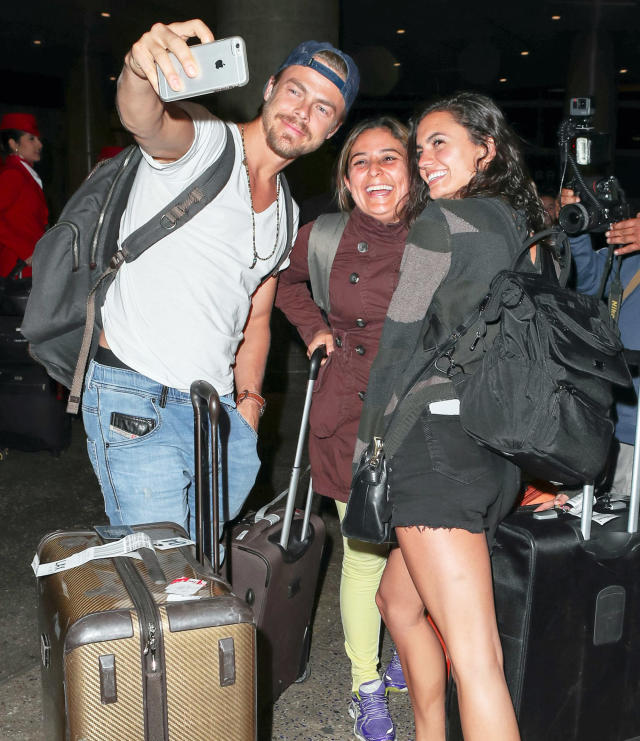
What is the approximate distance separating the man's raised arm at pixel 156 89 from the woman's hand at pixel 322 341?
3.13 feet

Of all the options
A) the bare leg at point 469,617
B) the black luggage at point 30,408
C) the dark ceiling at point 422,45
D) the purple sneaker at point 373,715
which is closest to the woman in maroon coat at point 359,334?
the purple sneaker at point 373,715

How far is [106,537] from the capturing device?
2234 millimetres

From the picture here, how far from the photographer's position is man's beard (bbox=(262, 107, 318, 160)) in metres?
2.54

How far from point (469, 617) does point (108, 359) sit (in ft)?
4.12

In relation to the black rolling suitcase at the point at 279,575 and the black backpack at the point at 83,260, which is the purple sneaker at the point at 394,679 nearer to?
the black rolling suitcase at the point at 279,575

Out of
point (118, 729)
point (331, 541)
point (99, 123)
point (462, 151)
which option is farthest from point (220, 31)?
point (99, 123)

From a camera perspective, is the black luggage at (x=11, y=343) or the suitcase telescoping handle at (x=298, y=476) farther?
the black luggage at (x=11, y=343)

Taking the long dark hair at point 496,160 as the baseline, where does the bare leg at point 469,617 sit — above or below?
below

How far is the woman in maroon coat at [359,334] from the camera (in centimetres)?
278

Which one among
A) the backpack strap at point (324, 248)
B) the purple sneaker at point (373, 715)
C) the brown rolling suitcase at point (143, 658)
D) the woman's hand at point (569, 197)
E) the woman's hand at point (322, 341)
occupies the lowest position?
the purple sneaker at point (373, 715)

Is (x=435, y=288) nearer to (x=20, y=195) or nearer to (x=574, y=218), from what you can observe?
(x=574, y=218)

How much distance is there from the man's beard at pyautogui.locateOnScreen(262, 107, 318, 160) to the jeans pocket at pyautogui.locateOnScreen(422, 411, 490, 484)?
1.00m

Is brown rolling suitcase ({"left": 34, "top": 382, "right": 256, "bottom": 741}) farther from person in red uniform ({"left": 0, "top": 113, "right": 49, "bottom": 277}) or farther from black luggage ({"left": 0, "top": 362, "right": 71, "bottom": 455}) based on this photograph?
person in red uniform ({"left": 0, "top": 113, "right": 49, "bottom": 277})

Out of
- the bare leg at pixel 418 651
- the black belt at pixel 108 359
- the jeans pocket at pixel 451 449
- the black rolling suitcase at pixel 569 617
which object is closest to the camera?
the jeans pocket at pixel 451 449
